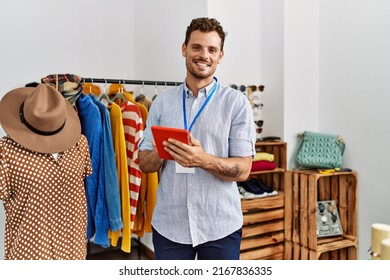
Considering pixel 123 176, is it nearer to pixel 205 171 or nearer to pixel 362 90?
pixel 205 171

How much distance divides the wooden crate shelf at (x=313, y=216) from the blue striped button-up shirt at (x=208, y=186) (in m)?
1.36

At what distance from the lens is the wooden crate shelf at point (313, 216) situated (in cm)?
258

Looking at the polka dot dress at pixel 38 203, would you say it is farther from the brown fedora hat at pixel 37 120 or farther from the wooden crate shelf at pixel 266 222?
the wooden crate shelf at pixel 266 222

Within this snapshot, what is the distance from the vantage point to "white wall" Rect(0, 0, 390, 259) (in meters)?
2.56

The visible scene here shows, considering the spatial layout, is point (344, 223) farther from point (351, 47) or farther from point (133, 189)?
point (133, 189)

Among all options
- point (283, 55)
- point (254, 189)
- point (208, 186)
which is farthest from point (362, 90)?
point (208, 186)

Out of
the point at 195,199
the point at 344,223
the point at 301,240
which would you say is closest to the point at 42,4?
the point at 195,199

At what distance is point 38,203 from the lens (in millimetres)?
1401

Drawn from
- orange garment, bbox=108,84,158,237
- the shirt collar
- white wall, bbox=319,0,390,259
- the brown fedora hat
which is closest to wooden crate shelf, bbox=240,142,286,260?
white wall, bbox=319,0,390,259

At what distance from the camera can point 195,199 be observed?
4.54 ft

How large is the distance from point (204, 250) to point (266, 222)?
4.70 feet

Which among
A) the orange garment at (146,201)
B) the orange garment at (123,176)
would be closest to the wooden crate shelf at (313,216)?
the orange garment at (146,201)
